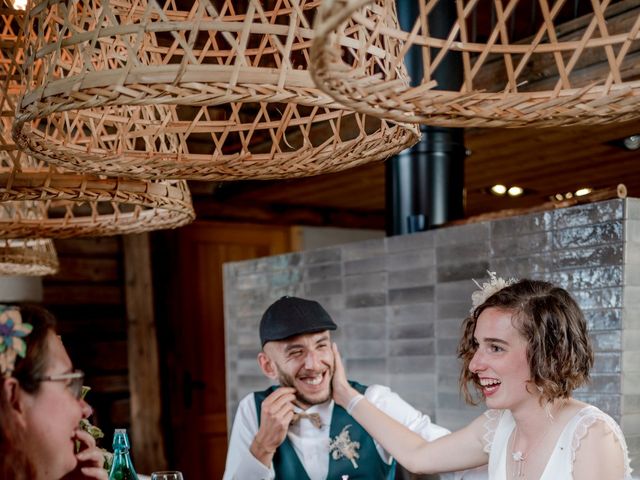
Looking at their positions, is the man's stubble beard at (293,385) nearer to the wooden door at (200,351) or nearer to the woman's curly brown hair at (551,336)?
the woman's curly brown hair at (551,336)

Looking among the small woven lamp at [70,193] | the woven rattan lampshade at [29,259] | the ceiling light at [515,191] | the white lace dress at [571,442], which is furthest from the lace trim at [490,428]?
the ceiling light at [515,191]

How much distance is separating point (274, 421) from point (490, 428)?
641mm

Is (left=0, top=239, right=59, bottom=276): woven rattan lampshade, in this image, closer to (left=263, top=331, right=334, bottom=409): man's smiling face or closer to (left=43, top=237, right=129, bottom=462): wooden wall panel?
(left=263, top=331, right=334, bottom=409): man's smiling face

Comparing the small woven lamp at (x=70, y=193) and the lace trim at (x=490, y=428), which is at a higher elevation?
the small woven lamp at (x=70, y=193)

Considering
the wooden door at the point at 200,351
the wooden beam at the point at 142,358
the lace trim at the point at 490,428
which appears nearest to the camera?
the lace trim at the point at 490,428

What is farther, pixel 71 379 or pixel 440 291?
pixel 440 291

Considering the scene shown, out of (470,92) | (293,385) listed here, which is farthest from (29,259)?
(470,92)

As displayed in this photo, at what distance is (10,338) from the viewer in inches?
50.9

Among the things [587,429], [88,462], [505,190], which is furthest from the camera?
[505,190]

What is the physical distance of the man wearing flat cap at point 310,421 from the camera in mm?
2574

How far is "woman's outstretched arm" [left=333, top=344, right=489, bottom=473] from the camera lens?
2288mm

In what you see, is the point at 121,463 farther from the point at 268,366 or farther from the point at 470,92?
the point at 470,92

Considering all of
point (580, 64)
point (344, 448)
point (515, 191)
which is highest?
point (580, 64)

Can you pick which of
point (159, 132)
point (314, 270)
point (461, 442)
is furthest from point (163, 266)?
point (159, 132)
